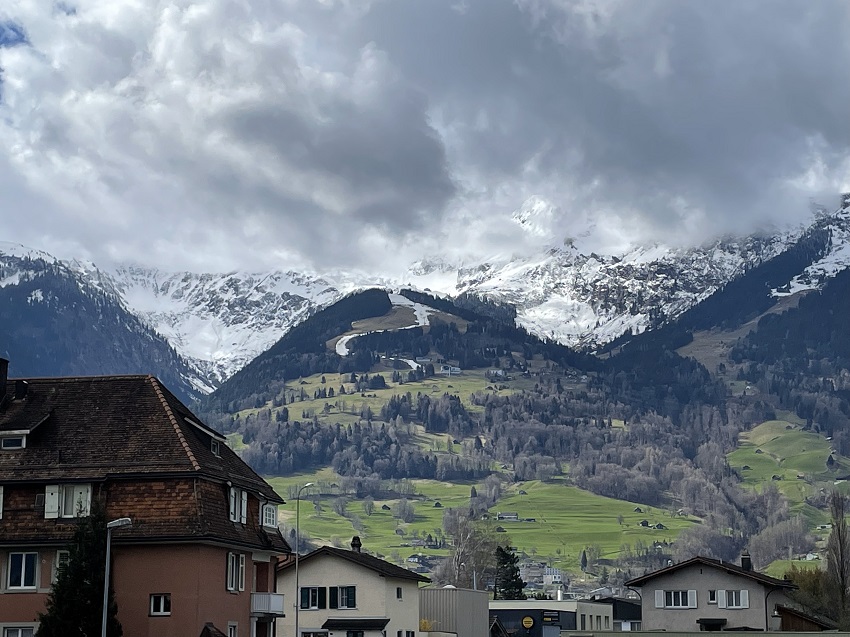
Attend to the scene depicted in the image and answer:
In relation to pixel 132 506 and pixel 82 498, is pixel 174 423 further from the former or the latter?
pixel 82 498

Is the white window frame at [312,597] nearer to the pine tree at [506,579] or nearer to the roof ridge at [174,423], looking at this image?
the roof ridge at [174,423]

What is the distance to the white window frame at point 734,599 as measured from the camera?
10788 cm

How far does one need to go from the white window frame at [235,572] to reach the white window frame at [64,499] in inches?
303

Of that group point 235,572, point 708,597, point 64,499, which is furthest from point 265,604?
point 708,597

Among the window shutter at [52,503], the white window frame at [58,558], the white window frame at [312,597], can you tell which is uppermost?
the window shutter at [52,503]

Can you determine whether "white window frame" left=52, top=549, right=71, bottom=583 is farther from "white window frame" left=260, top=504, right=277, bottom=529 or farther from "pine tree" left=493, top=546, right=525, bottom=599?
"pine tree" left=493, top=546, right=525, bottom=599

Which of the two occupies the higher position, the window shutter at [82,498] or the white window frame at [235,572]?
the window shutter at [82,498]

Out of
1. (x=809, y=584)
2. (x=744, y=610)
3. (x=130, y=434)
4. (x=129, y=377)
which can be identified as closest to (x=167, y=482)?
(x=130, y=434)

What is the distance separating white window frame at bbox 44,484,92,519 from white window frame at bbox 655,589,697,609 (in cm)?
5911

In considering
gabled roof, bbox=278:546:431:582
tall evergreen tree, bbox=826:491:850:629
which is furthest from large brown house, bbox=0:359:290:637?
tall evergreen tree, bbox=826:491:850:629

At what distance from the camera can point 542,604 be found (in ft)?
471

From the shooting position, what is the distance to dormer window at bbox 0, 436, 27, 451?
68.4 m

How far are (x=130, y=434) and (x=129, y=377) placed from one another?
468 cm

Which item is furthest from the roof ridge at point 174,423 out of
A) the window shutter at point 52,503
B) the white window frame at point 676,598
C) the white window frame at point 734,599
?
the white window frame at point 734,599
